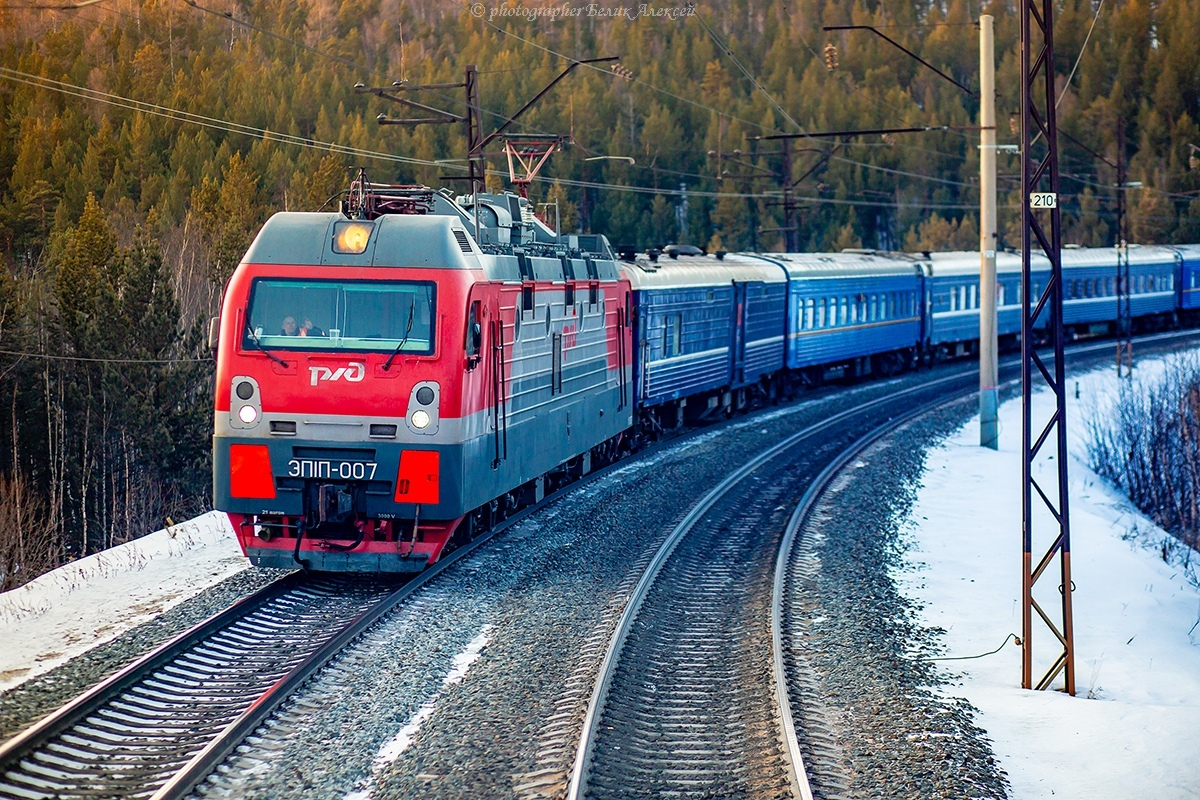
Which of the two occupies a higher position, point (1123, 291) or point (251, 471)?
point (1123, 291)

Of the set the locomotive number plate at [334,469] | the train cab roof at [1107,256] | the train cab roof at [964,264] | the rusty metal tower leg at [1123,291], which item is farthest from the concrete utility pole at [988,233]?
the train cab roof at [1107,256]

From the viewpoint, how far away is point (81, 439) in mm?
40812

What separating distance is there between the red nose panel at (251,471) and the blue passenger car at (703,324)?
9909mm

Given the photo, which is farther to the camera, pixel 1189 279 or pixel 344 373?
pixel 1189 279

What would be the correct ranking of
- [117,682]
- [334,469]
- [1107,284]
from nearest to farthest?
[117,682] → [334,469] → [1107,284]

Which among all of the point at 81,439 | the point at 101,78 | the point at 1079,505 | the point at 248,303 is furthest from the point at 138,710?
the point at 101,78

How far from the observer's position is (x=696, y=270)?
24.6 meters

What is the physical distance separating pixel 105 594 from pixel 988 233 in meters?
15.5

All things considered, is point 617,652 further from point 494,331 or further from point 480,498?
point 494,331

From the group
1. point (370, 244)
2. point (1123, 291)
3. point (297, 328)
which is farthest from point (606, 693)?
point (1123, 291)

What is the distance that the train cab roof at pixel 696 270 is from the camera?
2144 centimetres

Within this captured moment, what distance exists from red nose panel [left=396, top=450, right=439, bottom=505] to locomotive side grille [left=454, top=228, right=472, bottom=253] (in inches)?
72.7

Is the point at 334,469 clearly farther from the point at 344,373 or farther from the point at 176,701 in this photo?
the point at 176,701

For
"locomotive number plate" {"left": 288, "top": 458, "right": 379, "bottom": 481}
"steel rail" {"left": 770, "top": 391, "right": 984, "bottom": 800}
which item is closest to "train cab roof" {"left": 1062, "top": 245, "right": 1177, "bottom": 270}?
"steel rail" {"left": 770, "top": 391, "right": 984, "bottom": 800}
